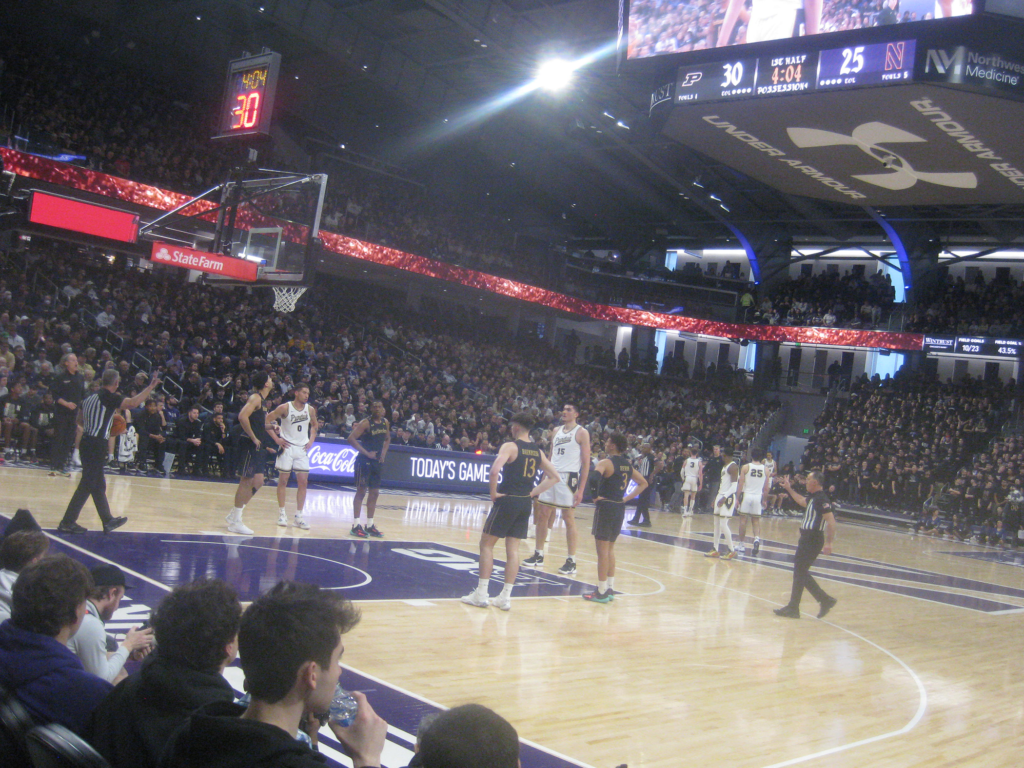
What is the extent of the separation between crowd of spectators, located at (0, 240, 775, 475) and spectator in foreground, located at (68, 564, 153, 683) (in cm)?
501

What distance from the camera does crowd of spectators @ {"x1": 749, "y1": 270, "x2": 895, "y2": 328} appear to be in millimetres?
34625

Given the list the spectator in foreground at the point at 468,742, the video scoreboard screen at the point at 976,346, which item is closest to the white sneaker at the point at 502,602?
the spectator in foreground at the point at 468,742

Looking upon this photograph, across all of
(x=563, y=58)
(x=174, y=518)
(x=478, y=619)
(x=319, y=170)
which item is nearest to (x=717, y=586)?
(x=478, y=619)

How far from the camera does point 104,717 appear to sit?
2434mm

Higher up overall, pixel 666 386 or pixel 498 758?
pixel 666 386

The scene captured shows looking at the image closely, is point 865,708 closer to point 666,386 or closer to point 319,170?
point 319,170

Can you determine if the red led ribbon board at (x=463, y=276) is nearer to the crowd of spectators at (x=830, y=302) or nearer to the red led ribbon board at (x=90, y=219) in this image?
the crowd of spectators at (x=830, y=302)

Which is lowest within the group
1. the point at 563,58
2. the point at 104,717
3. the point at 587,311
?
the point at 104,717

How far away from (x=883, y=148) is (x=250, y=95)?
1265cm

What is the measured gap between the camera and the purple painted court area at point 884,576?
12445mm

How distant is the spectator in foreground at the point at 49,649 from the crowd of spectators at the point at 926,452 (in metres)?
26.2

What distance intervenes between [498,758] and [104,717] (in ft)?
4.25

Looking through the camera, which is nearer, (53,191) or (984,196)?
(53,191)

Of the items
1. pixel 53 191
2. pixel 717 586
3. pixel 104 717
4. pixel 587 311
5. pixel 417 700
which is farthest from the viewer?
pixel 587 311
